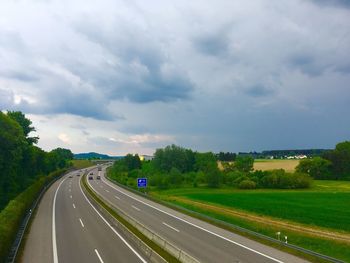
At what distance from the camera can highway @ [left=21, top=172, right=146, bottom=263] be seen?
76.4 feet

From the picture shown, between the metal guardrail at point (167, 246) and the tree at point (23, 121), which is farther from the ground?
the tree at point (23, 121)

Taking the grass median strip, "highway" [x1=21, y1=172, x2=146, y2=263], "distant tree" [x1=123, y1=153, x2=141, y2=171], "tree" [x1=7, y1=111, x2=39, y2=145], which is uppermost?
"tree" [x1=7, y1=111, x2=39, y2=145]

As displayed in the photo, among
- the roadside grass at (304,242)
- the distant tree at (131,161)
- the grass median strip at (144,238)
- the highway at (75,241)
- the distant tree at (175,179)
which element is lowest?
the roadside grass at (304,242)

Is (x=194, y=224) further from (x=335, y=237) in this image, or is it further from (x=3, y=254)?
(x=3, y=254)

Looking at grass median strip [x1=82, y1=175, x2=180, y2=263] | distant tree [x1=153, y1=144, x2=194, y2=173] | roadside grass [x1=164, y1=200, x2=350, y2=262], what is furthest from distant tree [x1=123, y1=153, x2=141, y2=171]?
roadside grass [x1=164, y1=200, x2=350, y2=262]

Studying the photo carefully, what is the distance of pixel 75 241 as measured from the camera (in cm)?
2825

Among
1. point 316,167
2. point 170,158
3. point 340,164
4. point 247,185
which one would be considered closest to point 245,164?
point 316,167

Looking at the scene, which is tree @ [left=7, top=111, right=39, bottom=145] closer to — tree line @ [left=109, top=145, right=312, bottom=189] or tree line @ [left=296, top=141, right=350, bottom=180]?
tree line @ [left=109, top=145, right=312, bottom=189]

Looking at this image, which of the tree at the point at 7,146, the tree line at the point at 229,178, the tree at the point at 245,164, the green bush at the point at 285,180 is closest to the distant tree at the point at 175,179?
the tree line at the point at 229,178

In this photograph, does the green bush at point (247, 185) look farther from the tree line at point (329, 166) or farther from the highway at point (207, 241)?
the highway at point (207, 241)

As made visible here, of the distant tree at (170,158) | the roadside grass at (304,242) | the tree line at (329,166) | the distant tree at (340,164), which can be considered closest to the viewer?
the roadside grass at (304,242)

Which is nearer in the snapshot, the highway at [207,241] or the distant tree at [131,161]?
the highway at [207,241]

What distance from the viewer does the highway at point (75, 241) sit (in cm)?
2330

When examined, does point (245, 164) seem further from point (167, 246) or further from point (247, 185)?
point (167, 246)
